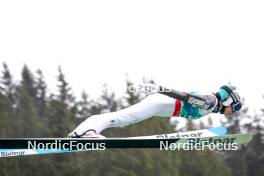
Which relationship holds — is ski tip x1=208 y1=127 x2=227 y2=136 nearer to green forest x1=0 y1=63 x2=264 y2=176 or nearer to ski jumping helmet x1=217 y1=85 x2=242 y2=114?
ski jumping helmet x1=217 y1=85 x2=242 y2=114

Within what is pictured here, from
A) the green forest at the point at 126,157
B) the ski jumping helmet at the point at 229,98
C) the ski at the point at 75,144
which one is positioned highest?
the green forest at the point at 126,157

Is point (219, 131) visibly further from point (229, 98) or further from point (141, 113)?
point (141, 113)

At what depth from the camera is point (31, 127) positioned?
5059cm

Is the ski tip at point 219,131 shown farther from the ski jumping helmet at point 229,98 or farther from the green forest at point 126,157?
the green forest at point 126,157

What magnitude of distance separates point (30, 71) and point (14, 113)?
14930mm

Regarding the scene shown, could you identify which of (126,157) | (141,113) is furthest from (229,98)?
(126,157)

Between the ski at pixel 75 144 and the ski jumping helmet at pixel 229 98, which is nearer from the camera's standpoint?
the ski at pixel 75 144

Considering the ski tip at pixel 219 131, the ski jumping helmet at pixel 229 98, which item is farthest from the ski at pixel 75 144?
the ski jumping helmet at pixel 229 98

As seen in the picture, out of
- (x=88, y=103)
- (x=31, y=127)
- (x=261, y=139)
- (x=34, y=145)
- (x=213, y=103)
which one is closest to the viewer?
(x=34, y=145)

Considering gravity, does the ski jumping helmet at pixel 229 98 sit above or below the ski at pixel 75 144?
above

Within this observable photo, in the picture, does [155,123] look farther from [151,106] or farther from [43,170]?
[151,106]

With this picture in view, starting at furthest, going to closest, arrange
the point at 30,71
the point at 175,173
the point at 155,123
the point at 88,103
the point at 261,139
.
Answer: the point at 30,71 → the point at 88,103 → the point at 261,139 → the point at 155,123 → the point at 175,173

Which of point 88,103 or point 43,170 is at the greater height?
point 88,103

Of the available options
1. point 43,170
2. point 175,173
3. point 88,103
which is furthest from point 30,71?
point 175,173
